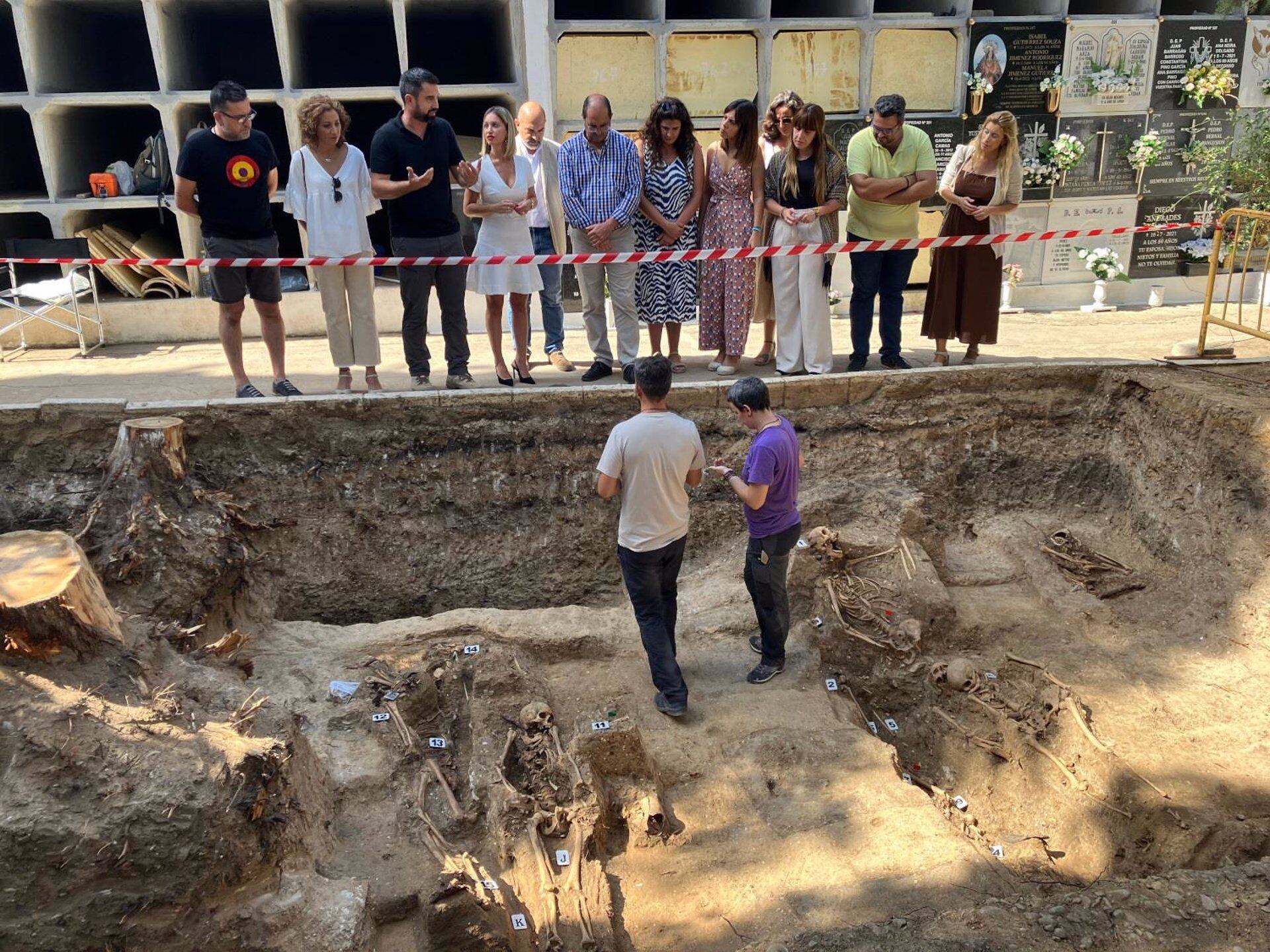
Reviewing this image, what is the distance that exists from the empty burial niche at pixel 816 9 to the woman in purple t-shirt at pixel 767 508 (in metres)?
6.41

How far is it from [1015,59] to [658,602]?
801 cm

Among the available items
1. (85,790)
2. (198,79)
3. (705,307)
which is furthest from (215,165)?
(198,79)

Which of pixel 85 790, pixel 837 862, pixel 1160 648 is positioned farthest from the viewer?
pixel 1160 648

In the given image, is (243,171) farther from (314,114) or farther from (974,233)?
(974,233)

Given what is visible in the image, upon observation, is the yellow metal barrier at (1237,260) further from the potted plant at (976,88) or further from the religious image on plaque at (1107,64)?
the potted plant at (976,88)

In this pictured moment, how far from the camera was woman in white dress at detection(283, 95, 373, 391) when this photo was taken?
6.31m

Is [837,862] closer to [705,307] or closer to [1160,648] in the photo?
[1160,648]

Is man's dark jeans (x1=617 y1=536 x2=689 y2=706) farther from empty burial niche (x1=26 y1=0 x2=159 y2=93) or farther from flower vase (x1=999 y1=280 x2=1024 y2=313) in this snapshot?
→ empty burial niche (x1=26 y1=0 x2=159 y2=93)

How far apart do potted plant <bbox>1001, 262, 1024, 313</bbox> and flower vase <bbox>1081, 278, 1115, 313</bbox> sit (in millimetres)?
694

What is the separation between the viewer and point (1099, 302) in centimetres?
1049

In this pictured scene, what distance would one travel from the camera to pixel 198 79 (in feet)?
33.3

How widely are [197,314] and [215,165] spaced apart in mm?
3758

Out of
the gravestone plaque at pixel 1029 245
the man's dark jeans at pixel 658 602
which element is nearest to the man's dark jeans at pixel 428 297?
the man's dark jeans at pixel 658 602

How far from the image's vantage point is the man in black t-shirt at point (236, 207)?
6043 millimetres
